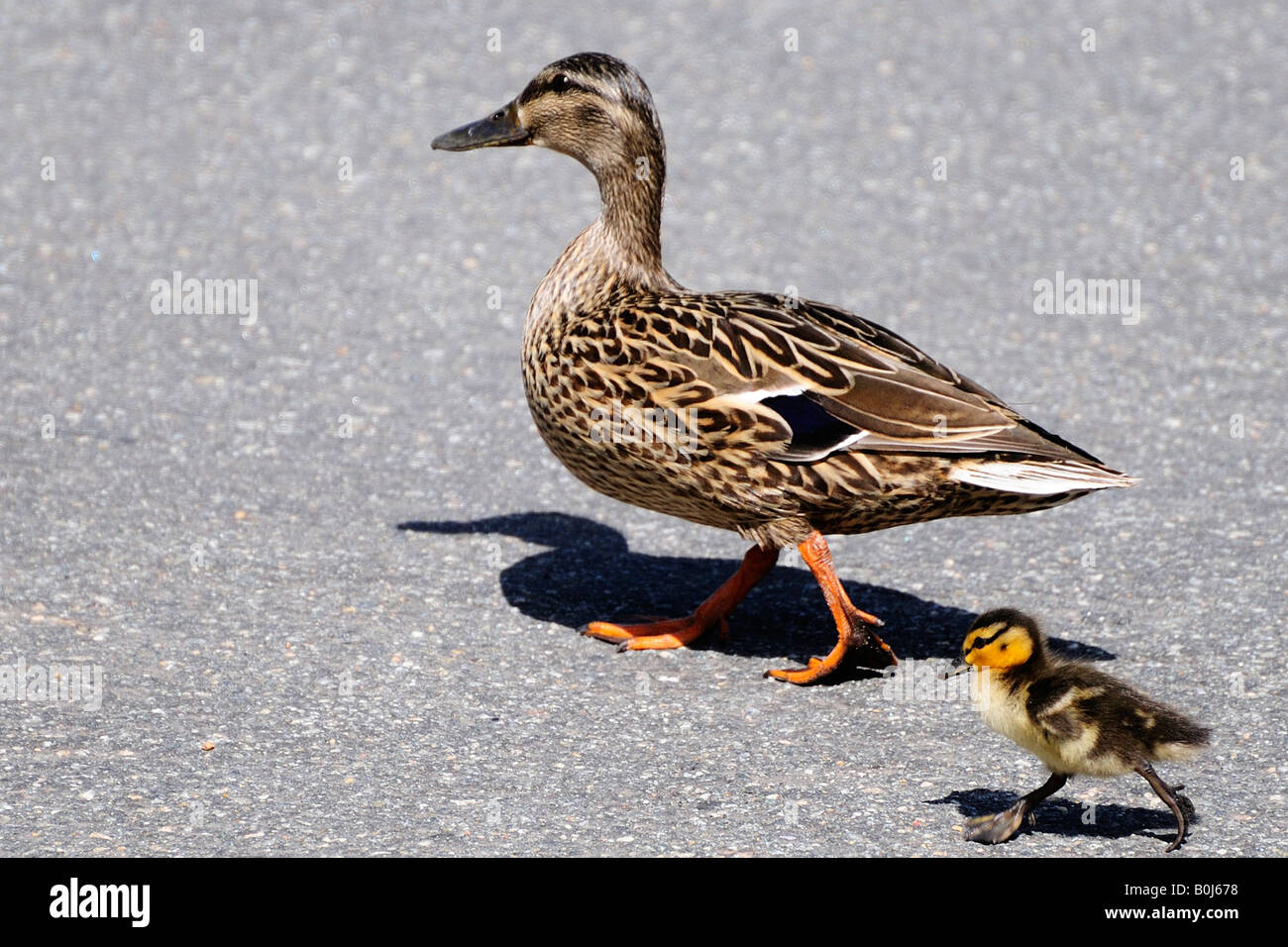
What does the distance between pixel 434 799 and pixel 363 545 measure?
7.18 feet

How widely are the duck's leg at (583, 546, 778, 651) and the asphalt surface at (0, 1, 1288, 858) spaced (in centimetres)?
7

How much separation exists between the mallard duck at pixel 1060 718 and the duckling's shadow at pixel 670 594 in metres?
1.23

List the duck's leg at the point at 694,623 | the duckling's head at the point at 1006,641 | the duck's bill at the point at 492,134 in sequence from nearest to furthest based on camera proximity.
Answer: the duckling's head at the point at 1006,641 < the duck's leg at the point at 694,623 < the duck's bill at the point at 492,134

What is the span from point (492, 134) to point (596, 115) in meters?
0.54

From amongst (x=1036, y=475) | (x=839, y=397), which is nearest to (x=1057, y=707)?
(x=1036, y=475)

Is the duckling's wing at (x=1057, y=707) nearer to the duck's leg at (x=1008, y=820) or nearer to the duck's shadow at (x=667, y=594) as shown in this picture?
the duck's leg at (x=1008, y=820)

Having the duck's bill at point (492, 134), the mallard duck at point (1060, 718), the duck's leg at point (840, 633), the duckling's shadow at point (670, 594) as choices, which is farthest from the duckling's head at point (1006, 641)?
the duck's bill at point (492, 134)

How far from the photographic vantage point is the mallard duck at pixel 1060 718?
4.92m

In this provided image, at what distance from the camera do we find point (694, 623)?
657 cm

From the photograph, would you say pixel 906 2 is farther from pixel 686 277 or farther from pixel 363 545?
pixel 363 545

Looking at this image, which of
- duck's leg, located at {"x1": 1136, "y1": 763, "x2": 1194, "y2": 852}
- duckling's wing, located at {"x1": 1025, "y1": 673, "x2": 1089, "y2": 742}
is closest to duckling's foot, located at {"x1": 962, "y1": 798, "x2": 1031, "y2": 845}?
duckling's wing, located at {"x1": 1025, "y1": 673, "x2": 1089, "y2": 742}

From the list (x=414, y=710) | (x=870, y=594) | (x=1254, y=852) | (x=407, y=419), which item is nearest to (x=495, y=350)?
(x=407, y=419)

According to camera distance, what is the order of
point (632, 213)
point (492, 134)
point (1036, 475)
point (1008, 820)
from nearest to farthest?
point (1008, 820)
point (1036, 475)
point (632, 213)
point (492, 134)

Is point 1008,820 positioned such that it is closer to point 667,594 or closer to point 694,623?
point 694,623
